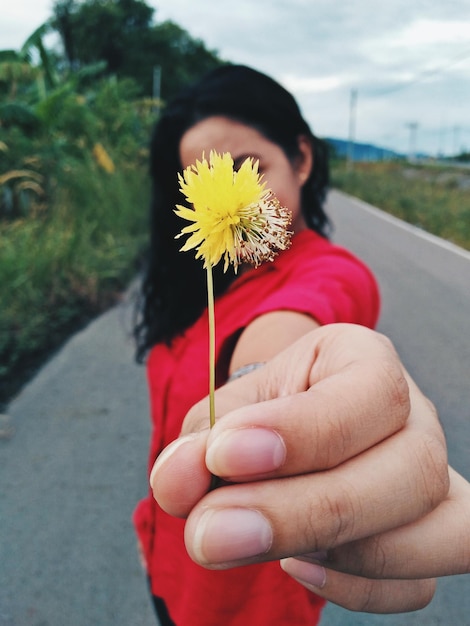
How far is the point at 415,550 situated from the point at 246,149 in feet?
2.59

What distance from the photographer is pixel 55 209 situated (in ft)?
19.8

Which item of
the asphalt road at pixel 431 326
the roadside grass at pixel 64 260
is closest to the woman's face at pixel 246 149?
the asphalt road at pixel 431 326

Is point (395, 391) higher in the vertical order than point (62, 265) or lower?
higher

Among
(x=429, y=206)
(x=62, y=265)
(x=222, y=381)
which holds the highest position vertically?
(x=222, y=381)

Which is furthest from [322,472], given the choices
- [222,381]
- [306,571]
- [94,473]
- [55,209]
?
[55,209]

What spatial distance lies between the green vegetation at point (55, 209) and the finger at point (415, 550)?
10.2 feet

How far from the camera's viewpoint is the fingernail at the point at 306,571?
1.65 ft

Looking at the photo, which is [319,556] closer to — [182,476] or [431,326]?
[182,476]

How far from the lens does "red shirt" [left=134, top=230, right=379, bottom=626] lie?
914 mm

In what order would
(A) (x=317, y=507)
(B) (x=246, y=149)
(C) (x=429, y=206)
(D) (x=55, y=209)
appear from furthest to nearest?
(C) (x=429, y=206) < (D) (x=55, y=209) < (B) (x=246, y=149) < (A) (x=317, y=507)

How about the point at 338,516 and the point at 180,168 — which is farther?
the point at 180,168

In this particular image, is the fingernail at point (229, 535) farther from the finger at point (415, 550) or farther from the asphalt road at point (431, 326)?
the asphalt road at point (431, 326)

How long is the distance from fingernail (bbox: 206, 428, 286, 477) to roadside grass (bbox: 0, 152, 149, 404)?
10.3 feet

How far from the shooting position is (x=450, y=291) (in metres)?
6.31
